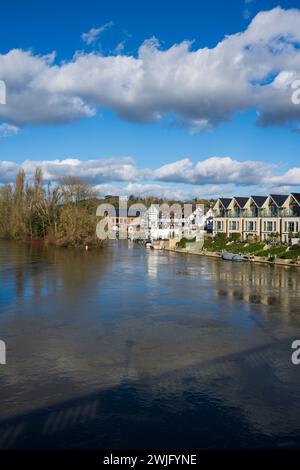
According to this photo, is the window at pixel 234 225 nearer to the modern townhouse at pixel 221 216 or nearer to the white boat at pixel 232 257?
the modern townhouse at pixel 221 216

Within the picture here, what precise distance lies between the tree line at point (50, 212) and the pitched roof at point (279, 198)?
2280 cm

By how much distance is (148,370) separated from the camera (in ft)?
37.5

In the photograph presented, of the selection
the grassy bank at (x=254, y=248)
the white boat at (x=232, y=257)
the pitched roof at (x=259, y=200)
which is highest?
the pitched roof at (x=259, y=200)

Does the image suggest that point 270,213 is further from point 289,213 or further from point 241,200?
point 241,200

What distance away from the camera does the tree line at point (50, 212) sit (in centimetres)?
6038

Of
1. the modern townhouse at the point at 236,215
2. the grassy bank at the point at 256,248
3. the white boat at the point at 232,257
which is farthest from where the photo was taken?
the modern townhouse at the point at 236,215

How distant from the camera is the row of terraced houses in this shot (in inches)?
2140

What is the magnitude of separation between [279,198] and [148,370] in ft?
163

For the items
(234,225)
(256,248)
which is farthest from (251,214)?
(256,248)

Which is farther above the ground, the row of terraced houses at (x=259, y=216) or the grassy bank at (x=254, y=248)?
the row of terraced houses at (x=259, y=216)

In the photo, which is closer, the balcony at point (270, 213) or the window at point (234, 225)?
the balcony at point (270, 213)

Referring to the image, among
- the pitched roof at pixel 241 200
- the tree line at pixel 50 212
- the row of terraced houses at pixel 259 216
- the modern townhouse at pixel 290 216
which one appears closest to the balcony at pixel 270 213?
the row of terraced houses at pixel 259 216
